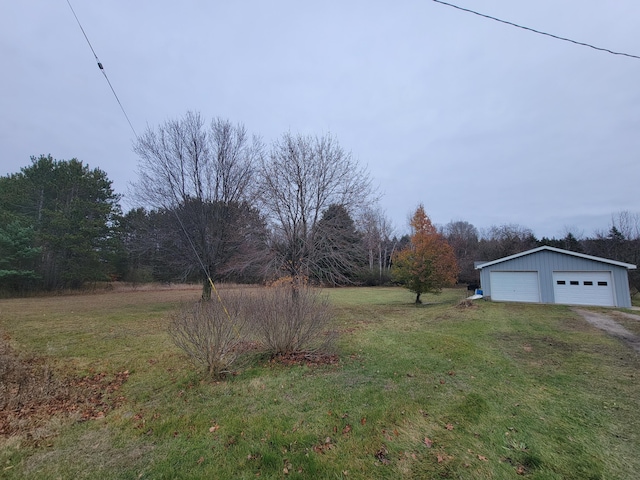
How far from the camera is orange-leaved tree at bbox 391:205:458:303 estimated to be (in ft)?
67.1

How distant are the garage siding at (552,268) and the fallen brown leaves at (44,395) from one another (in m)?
20.8

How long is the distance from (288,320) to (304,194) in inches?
331

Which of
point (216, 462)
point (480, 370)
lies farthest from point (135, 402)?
point (480, 370)

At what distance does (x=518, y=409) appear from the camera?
401 centimetres

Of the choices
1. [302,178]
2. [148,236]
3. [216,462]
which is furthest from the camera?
[148,236]

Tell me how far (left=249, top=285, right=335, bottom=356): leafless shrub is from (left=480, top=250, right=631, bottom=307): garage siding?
17.4 m

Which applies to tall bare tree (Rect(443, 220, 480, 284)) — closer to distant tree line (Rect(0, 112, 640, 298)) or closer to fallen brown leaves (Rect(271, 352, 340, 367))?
distant tree line (Rect(0, 112, 640, 298))

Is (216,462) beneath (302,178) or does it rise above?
beneath

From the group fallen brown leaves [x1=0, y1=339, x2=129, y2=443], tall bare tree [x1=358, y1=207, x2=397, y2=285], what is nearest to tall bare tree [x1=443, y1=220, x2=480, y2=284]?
tall bare tree [x1=358, y1=207, x2=397, y2=285]

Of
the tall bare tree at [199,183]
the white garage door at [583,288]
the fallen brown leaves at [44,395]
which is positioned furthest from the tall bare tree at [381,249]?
the fallen brown leaves at [44,395]

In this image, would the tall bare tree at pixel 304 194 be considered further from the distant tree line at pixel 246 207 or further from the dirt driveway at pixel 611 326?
the dirt driveway at pixel 611 326

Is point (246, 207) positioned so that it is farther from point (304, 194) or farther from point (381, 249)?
point (381, 249)

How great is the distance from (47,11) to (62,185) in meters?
27.9

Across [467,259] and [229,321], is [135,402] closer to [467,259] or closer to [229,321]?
[229,321]
